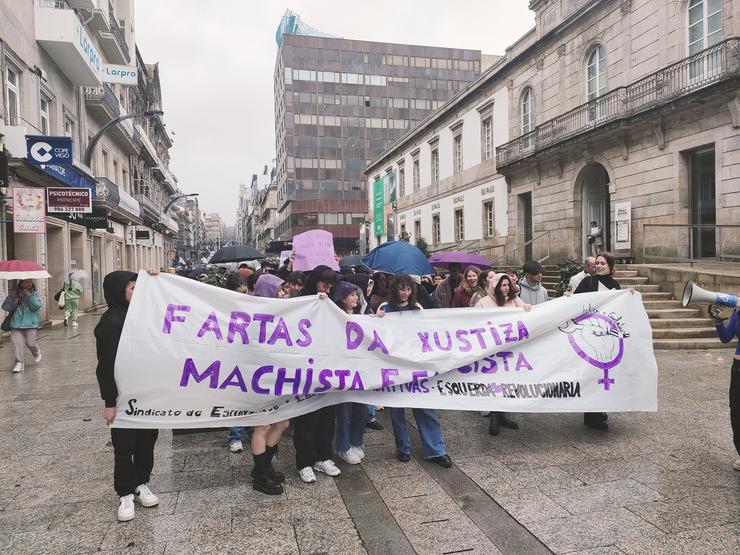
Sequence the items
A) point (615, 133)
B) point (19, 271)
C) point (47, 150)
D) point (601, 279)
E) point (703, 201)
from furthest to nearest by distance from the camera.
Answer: point (615, 133) < point (703, 201) < point (47, 150) < point (19, 271) < point (601, 279)

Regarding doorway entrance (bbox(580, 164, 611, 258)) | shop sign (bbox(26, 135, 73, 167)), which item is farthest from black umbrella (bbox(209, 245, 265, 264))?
doorway entrance (bbox(580, 164, 611, 258))

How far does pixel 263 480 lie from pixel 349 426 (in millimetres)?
1041

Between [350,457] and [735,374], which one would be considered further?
[350,457]

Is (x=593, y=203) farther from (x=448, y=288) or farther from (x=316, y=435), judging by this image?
(x=316, y=435)

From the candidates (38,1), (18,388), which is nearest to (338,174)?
(38,1)

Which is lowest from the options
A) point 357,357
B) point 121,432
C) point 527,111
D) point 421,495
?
point 421,495

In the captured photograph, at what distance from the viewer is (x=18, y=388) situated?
7398 millimetres

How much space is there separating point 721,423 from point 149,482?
5.69 m

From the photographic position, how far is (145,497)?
3.66 metres

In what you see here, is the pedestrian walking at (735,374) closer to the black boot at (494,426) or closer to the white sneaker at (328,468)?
the black boot at (494,426)

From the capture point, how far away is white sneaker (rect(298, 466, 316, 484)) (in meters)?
4.09

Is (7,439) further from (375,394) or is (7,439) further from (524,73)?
(524,73)

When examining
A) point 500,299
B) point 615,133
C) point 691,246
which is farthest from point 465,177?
point 500,299

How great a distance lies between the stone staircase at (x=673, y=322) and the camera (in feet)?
32.2
